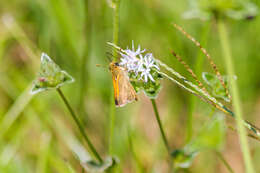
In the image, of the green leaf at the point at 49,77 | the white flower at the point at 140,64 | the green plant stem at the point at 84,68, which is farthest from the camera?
the green plant stem at the point at 84,68

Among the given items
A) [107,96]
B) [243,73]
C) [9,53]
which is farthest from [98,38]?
[243,73]

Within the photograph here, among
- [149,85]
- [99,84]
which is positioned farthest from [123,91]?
[99,84]

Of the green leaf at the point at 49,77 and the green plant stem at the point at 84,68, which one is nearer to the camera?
the green leaf at the point at 49,77

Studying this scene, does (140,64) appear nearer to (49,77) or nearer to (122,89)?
(122,89)

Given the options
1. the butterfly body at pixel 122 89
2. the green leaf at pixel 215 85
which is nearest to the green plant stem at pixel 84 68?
the butterfly body at pixel 122 89

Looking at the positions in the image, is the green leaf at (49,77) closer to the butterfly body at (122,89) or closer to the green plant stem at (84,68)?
the butterfly body at (122,89)

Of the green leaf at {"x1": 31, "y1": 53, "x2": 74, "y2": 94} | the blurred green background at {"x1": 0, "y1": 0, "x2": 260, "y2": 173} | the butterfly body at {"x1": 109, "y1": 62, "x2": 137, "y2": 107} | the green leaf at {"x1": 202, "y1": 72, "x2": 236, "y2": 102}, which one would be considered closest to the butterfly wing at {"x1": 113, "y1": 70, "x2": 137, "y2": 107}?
the butterfly body at {"x1": 109, "y1": 62, "x2": 137, "y2": 107}

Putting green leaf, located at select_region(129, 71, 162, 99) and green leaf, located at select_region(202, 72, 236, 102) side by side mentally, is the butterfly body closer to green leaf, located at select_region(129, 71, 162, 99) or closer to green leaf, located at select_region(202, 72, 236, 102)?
green leaf, located at select_region(129, 71, 162, 99)

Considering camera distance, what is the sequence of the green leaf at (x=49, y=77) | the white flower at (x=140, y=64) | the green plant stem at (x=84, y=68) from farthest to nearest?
the green plant stem at (x=84, y=68)
the green leaf at (x=49, y=77)
the white flower at (x=140, y=64)
